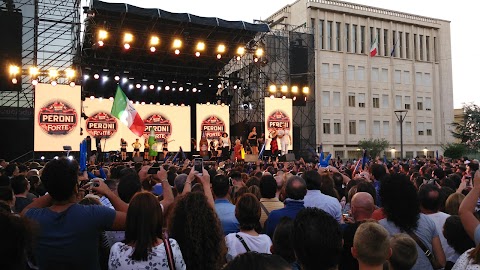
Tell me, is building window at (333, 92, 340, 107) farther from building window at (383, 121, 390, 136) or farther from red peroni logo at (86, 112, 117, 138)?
red peroni logo at (86, 112, 117, 138)

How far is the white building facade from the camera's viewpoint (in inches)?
1801

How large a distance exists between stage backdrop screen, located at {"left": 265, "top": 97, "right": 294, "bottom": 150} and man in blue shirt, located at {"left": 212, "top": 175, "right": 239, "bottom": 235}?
2175 cm

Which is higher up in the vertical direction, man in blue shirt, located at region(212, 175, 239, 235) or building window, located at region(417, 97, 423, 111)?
building window, located at region(417, 97, 423, 111)

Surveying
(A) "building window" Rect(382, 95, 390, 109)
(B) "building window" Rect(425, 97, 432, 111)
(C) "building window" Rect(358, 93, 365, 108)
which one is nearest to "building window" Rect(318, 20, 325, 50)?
(C) "building window" Rect(358, 93, 365, 108)

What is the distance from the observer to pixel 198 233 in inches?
119

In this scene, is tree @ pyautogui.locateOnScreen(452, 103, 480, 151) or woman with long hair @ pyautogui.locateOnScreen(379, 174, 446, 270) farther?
tree @ pyautogui.locateOnScreen(452, 103, 480, 151)

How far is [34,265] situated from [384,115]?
49461 mm

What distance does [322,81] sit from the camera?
45.6 m

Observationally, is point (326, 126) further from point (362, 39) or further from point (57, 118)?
point (57, 118)

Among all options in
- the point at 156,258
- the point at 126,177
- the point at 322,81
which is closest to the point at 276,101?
the point at 322,81

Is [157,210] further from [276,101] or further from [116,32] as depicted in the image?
[276,101]

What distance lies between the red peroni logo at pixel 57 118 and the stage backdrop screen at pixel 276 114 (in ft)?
37.0

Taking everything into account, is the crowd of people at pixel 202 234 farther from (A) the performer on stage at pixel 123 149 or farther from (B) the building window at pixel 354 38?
(B) the building window at pixel 354 38

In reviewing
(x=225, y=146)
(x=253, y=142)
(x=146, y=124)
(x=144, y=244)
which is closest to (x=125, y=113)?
(x=144, y=244)
